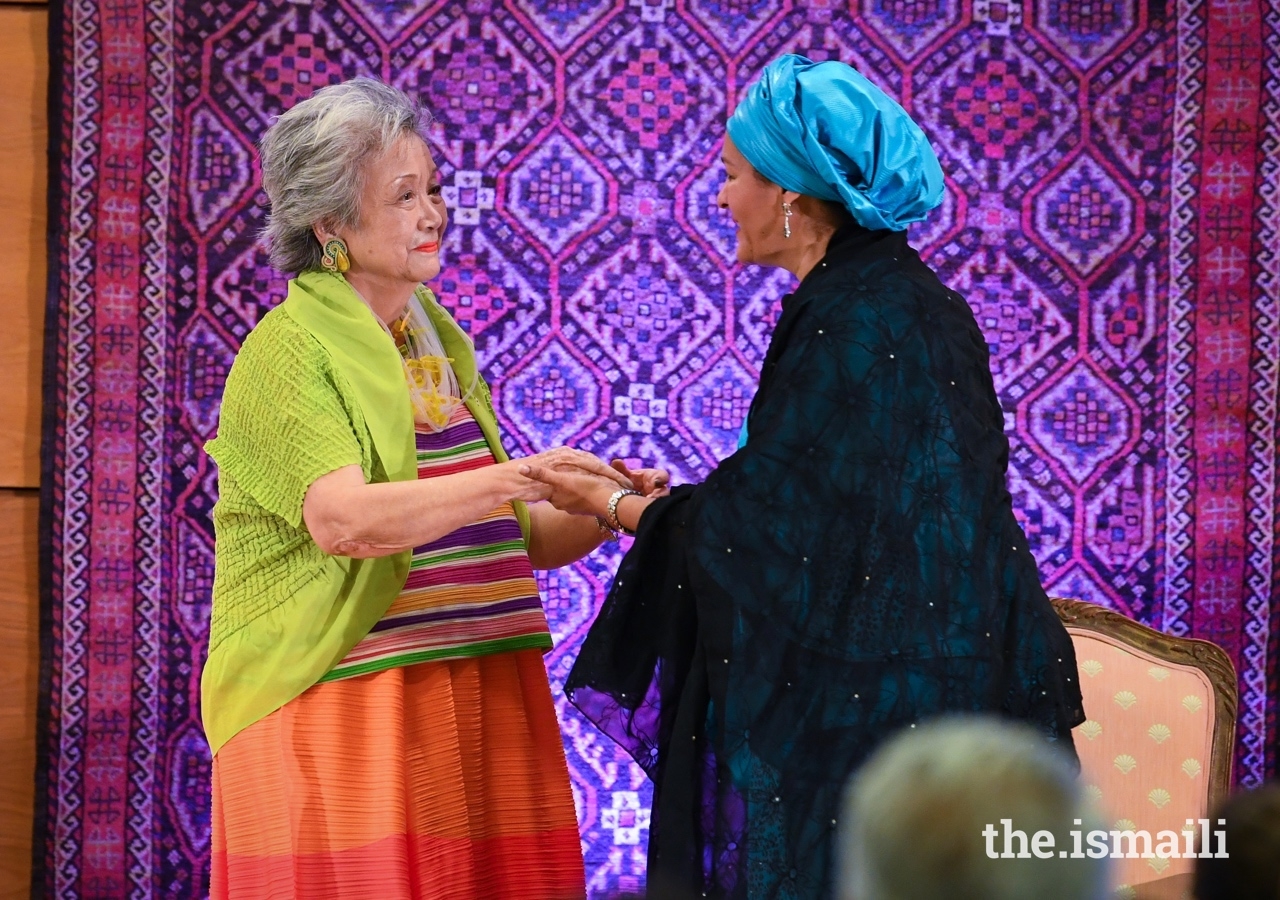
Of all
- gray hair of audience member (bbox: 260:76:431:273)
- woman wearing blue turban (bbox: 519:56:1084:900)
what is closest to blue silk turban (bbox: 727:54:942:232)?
woman wearing blue turban (bbox: 519:56:1084:900)

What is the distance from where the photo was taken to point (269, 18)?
11.4 ft

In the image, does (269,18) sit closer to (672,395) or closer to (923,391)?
(672,395)

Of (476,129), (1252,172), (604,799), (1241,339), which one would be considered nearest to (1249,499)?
(1241,339)

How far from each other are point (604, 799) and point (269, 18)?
2.04 metres

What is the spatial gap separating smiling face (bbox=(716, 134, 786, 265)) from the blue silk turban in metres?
0.04

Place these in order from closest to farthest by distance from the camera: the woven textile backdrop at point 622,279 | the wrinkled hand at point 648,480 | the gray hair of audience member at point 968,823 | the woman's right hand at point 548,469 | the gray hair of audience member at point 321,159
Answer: the gray hair of audience member at point 968,823 → the woman's right hand at point 548,469 → the gray hair of audience member at point 321,159 → the wrinkled hand at point 648,480 → the woven textile backdrop at point 622,279

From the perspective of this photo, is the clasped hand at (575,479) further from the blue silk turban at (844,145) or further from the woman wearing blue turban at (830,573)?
the blue silk turban at (844,145)

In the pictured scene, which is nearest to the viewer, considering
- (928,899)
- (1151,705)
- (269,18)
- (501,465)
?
(928,899)

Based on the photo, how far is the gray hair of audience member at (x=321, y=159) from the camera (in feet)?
8.04

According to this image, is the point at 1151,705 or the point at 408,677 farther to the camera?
the point at 1151,705

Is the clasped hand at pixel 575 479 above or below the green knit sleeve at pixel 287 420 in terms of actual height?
below

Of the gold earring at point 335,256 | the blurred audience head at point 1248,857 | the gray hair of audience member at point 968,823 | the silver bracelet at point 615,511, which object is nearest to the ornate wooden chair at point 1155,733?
the silver bracelet at point 615,511

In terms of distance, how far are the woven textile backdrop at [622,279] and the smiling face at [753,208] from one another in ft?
3.73

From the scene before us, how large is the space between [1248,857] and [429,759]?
1.61 metres
